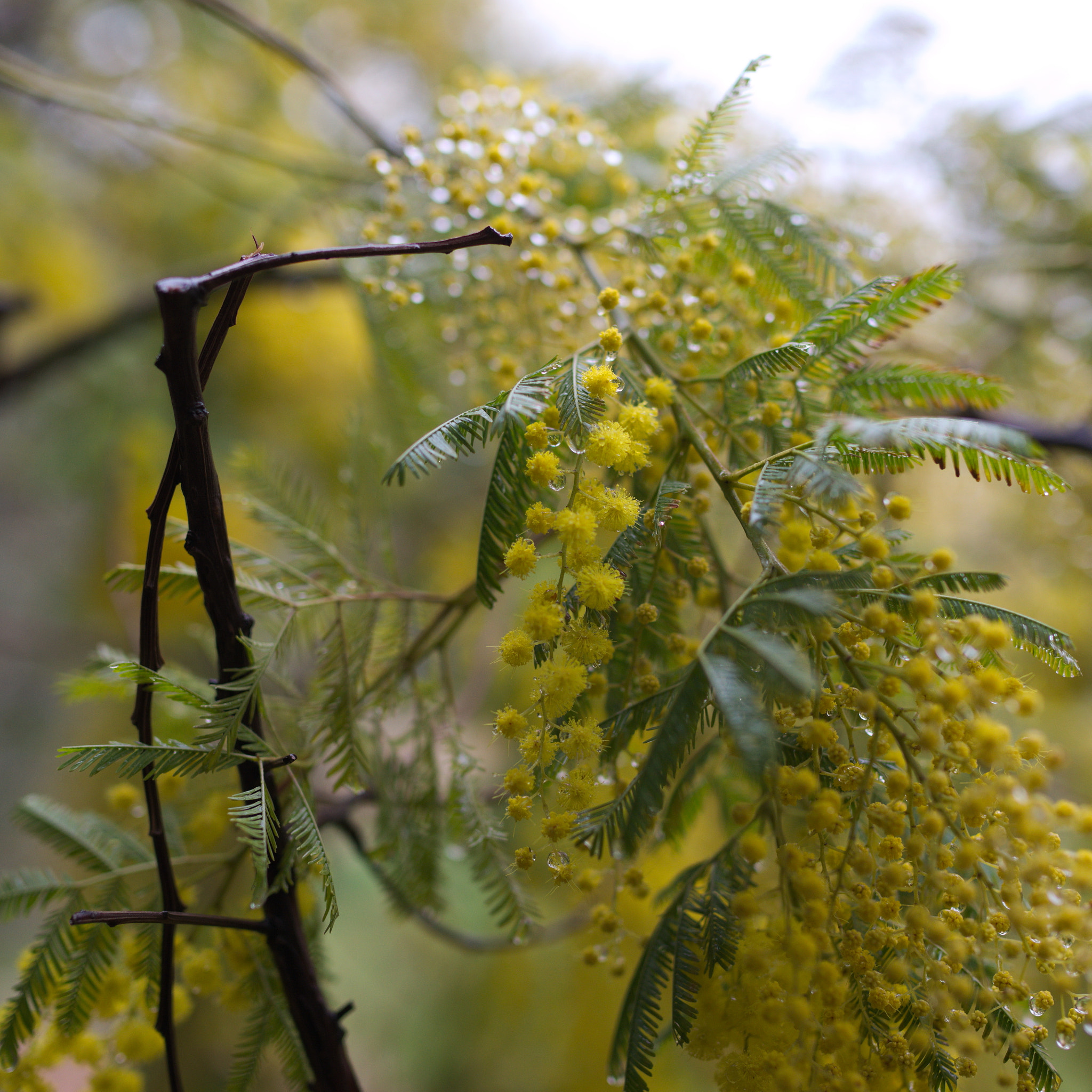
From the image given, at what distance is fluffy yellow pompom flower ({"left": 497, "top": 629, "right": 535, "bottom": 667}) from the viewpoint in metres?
0.31

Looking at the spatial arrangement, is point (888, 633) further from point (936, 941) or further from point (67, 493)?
point (67, 493)

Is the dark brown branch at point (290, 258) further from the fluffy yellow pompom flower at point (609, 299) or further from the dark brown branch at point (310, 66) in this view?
the dark brown branch at point (310, 66)

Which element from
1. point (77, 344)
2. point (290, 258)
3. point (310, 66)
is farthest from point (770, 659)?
point (77, 344)

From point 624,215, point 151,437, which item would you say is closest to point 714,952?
point 624,215

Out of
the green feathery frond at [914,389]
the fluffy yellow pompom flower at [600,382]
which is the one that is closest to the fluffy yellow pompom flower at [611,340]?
the fluffy yellow pompom flower at [600,382]

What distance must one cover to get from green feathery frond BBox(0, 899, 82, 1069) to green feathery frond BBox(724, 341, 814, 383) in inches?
18.7

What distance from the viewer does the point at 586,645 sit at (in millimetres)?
304

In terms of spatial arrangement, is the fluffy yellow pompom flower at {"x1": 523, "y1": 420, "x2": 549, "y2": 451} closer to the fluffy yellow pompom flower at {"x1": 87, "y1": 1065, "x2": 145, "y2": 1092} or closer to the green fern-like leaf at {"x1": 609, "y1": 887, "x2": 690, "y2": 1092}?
the green fern-like leaf at {"x1": 609, "y1": 887, "x2": 690, "y2": 1092}

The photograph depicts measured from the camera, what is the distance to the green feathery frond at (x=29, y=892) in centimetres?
43

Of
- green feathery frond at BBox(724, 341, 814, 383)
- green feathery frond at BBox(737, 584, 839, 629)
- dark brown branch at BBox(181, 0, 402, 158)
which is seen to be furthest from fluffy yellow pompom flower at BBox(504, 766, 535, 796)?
dark brown branch at BBox(181, 0, 402, 158)

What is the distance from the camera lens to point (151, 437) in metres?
1.18

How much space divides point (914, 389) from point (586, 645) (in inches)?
8.4

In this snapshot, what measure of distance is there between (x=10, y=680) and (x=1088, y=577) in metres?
2.73

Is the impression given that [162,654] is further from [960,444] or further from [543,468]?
[960,444]
